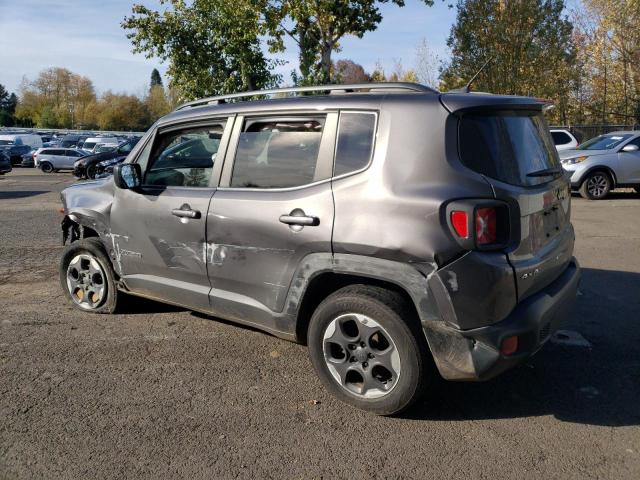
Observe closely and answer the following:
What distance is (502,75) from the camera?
28984 mm

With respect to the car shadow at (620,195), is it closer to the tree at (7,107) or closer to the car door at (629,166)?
the car door at (629,166)

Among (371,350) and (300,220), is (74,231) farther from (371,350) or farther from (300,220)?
(371,350)

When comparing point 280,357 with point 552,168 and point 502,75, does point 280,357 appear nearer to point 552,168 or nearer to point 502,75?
point 552,168

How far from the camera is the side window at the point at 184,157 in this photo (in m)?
4.34

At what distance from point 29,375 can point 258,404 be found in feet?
5.48

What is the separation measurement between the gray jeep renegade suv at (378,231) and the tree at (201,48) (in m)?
19.7

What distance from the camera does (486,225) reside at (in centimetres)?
311

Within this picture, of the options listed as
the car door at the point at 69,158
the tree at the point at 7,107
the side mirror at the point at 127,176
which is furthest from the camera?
the tree at the point at 7,107

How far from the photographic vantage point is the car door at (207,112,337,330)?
11.9 ft

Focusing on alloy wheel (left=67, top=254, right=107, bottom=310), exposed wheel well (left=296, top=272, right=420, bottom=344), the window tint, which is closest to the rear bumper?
exposed wheel well (left=296, top=272, right=420, bottom=344)

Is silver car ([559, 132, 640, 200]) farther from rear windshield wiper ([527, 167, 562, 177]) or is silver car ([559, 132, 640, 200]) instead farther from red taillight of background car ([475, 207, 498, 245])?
red taillight of background car ([475, 207, 498, 245])

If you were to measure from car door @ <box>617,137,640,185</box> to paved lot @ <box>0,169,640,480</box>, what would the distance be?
9774 millimetres

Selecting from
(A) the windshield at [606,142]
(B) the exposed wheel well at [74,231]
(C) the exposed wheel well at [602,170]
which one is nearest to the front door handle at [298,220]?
(B) the exposed wheel well at [74,231]

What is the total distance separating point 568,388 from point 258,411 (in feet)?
6.57
